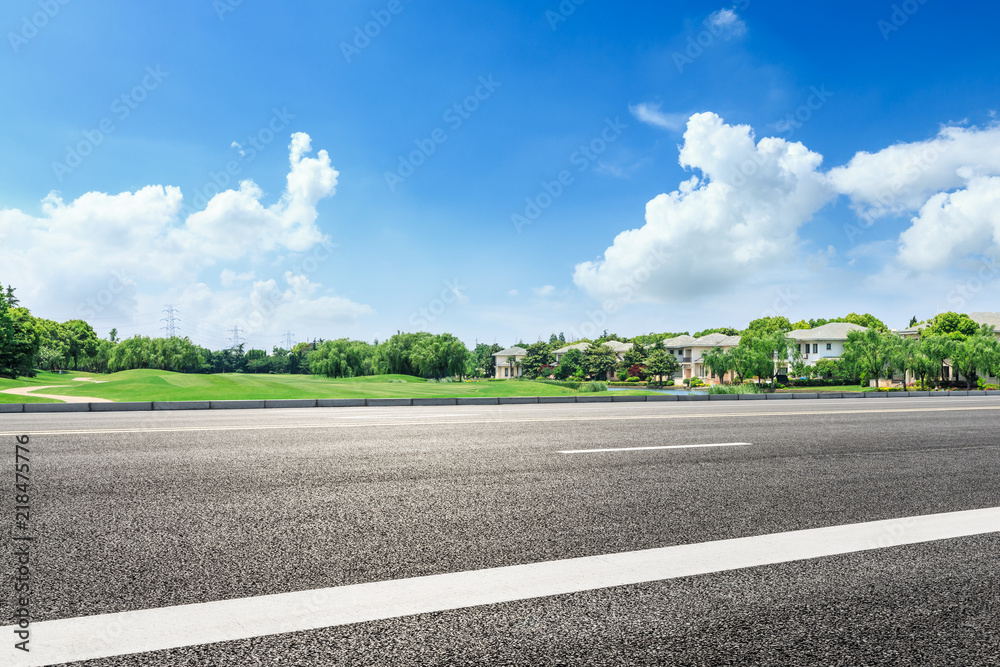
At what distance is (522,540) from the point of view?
12.3ft

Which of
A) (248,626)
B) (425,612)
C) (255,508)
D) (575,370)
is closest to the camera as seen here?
(248,626)

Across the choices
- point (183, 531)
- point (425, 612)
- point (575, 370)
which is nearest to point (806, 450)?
point (425, 612)

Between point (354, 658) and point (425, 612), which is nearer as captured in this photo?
point (354, 658)

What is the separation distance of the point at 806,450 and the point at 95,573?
8.09 m

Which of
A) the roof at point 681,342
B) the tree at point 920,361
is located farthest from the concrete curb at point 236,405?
the roof at point 681,342

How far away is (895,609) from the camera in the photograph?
278cm

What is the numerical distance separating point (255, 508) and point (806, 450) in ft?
23.3

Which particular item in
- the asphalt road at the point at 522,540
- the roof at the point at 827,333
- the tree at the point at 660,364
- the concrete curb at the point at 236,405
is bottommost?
the concrete curb at the point at 236,405

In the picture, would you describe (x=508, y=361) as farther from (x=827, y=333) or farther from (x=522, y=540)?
(x=522, y=540)

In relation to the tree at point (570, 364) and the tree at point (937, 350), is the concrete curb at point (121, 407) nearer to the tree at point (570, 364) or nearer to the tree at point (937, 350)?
the tree at point (937, 350)

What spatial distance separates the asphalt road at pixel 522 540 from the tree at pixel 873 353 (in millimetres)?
62078

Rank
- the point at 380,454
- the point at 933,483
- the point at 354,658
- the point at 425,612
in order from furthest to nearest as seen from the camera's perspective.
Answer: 1. the point at 380,454
2. the point at 933,483
3. the point at 425,612
4. the point at 354,658

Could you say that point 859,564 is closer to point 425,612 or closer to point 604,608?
point 604,608

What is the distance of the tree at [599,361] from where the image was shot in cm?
9019
